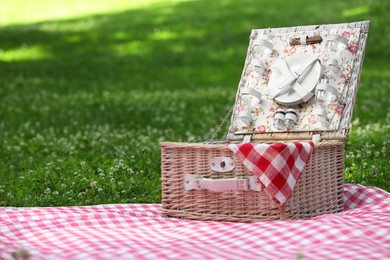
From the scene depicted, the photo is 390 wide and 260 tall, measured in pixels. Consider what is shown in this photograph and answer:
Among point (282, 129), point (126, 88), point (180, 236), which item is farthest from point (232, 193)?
point (126, 88)

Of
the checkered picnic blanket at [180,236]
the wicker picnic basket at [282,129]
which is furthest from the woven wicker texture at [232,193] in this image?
the checkered picnic blanket at [180,236]

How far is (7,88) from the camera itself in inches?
657

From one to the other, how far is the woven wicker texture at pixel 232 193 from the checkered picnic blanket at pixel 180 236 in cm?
17

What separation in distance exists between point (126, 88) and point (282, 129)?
10303 millimetres

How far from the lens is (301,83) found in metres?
6.89

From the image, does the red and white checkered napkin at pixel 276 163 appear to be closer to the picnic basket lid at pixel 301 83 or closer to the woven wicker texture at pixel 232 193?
the woven wicker texture at pixel 232 193

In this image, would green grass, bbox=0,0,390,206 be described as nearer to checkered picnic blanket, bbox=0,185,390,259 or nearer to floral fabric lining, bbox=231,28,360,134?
floral fabric lining, bbox=231,28,360,134

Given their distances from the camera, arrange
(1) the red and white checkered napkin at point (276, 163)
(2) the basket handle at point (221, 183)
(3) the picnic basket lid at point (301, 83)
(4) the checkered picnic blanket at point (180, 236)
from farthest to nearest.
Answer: (3) the picnic basket lid at point (301, 83) < (2) the basket handle at point (221, 183) < (1) the red and white checkered napkin at point (276, 163) < (4) the checkered picnic blanket at point (180, 236)

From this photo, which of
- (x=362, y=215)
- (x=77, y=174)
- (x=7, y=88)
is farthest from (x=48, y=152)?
(x=7, y=88)

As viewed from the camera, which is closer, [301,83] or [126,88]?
[301,83]

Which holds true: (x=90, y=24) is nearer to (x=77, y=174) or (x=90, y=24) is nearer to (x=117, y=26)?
(x=117, y=26)

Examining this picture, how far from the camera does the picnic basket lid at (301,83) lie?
6715mm

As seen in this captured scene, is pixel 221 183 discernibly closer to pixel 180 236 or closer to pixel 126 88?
pixel 180 236

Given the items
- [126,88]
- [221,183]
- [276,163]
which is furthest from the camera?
[126,88]
